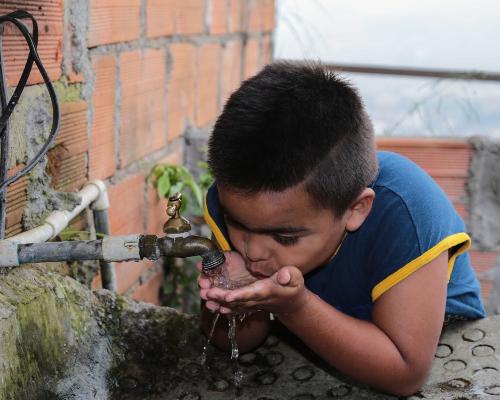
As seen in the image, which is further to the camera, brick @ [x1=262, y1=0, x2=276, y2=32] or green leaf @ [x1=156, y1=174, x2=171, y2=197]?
brick @ [x1=262, y1=0, x2=276, y2=32]

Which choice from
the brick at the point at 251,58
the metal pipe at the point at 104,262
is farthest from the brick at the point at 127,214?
the brick at the point at 251,58

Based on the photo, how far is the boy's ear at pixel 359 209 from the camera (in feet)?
4.11

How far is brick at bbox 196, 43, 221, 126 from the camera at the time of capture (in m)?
2.44

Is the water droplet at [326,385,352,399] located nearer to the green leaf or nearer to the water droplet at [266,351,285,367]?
the water droplet at [266,351,285,367]

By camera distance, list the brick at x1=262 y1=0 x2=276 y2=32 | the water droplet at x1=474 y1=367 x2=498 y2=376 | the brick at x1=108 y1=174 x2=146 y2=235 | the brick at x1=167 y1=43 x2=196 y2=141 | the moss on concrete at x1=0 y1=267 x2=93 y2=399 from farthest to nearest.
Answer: the brick at x1=262 y1=0 x2=276 y2=32, the brick at x1=167 y1=43 x2=196 y2=141, the brick at x1=108 y1=174 x2=146 y2=235, the water droplet at x1=474 y1=367 x2=498 y2=376, the moss on concrete at x1=0 y1=267 x2=93 y2=399

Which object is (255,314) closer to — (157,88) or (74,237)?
(74,237)

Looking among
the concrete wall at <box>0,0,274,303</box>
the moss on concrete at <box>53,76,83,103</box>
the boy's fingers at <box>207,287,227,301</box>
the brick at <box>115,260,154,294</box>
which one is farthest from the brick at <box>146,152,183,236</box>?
the boy's fingers at <box>207,287,227,301</box>

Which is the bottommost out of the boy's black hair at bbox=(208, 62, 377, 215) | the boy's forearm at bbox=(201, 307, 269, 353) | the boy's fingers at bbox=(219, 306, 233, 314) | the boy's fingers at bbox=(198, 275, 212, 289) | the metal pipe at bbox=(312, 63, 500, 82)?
the boy's forearm at bbox=(201, 307, 269, 353)

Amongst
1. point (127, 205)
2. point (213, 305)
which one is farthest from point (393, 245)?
point (127, 205)

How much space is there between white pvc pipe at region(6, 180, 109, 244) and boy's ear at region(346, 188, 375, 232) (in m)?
0.51

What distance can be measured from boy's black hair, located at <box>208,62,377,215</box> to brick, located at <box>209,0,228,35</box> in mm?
1304

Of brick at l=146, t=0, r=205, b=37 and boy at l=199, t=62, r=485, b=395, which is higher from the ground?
brick at l=146, t=0, r=205, b=37

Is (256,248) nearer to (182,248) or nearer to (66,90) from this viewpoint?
(182,248)

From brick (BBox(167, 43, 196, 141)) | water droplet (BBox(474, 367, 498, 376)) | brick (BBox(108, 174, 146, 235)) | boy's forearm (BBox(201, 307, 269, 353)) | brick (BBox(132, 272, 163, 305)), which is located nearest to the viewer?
water droplet (BBox(474, 367, 498, 376))
